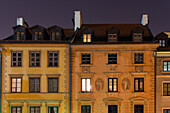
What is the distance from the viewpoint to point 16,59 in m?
24.1

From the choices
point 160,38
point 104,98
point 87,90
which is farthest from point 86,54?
point 160,38

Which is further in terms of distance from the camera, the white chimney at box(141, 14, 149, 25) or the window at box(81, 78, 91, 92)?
the white chimney at box(141, 14, 149, 25)

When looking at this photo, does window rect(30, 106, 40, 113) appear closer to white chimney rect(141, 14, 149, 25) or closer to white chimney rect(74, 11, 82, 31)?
white chimney rect(74, 11, 82, 31)

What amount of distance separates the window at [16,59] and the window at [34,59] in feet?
4.80

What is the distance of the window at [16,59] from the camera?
24109 millimetres

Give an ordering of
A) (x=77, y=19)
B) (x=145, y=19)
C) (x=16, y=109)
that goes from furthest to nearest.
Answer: (x=145, y=19) < (x=77, y=19) < (x=16, y=109)

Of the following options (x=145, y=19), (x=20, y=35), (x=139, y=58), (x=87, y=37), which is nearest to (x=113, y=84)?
(x=139, y=58)

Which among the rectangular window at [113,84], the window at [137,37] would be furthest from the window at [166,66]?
the rectangular window at [113,84]

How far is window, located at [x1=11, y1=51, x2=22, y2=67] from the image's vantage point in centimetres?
2411

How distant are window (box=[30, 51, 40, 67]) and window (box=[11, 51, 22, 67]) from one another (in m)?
1.46

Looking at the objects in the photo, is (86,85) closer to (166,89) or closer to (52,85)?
(52,85)

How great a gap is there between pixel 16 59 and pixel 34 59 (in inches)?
93.7

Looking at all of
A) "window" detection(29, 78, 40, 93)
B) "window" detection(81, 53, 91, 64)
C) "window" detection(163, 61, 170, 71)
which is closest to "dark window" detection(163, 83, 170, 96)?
"window" detection(163, 61, 170, 71)

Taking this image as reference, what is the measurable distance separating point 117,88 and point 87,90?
398 centimetres
